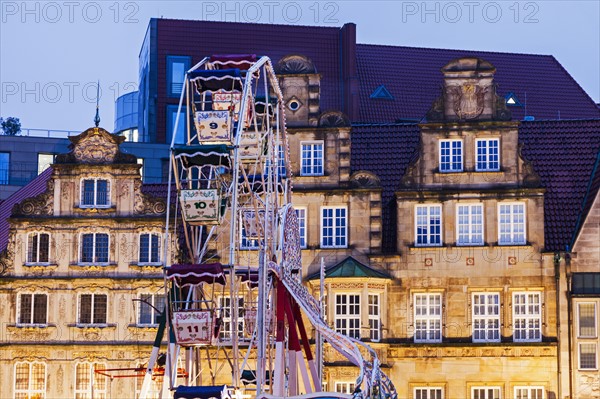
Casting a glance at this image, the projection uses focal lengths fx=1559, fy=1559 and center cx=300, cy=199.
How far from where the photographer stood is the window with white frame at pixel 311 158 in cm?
5469

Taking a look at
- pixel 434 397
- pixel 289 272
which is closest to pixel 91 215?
pixel 289 272

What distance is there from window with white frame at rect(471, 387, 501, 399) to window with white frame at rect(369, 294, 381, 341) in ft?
12.2

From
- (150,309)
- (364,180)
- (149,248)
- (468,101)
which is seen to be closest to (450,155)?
(468,101)

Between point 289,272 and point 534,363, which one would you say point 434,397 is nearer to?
point 534,363

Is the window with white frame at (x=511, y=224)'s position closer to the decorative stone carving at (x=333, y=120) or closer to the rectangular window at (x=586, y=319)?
the rectangular window at (x=586, y=319)

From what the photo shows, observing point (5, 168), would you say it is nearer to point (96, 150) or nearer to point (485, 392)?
point (96, 150)

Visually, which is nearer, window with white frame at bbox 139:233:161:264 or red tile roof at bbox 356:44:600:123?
window with white frame at bbox 139:233:161:264

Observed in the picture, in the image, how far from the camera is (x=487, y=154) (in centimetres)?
5419

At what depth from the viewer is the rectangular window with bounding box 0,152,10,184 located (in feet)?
230

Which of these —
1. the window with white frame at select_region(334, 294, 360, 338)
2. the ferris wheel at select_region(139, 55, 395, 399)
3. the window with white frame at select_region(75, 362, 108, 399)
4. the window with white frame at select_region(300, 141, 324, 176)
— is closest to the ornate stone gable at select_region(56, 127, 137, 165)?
the ferris wheel at select_region(139, 55, 395, 399)

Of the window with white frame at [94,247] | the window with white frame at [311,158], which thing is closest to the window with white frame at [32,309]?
the window with white frame at [94,247]

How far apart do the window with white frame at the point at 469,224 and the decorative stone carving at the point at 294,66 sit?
721cm

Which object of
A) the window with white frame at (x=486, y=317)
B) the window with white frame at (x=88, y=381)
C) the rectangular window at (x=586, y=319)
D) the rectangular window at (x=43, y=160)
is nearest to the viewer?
the rectangular window at (x=586, y=319)

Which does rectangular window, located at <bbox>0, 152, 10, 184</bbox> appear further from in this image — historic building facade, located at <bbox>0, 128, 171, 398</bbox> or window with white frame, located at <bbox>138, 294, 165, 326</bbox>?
window with white frame, located at <bbox>138, 294, 165, 326</bbox>
